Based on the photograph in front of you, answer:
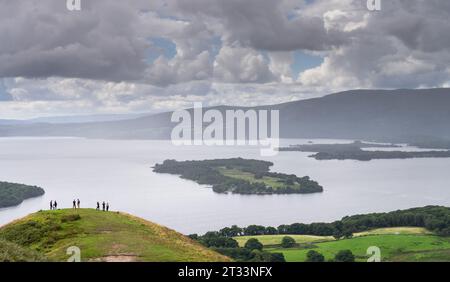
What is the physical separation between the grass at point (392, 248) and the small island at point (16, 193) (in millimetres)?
108552

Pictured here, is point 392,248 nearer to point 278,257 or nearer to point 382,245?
point 382,245

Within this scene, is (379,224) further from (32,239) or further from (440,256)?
(32,239)

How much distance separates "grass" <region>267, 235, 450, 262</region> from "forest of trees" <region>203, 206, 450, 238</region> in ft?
28.3

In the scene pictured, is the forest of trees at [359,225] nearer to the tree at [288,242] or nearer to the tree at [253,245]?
the tree at [288,242]

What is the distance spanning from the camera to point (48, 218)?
1714 inches

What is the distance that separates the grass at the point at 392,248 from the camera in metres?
92.7

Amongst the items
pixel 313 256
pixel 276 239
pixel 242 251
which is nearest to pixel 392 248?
pixel 313 256

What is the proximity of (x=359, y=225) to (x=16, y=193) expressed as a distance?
122773 mm

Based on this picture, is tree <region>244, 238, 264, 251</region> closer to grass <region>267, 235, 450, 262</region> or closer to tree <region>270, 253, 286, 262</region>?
grass <region>267, 235, 450, 262</region>

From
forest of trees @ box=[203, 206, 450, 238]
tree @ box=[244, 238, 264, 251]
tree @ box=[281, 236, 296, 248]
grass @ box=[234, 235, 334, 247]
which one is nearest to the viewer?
tree @ box=[244, 238, 264, 251]

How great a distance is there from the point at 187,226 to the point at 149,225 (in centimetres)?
9291

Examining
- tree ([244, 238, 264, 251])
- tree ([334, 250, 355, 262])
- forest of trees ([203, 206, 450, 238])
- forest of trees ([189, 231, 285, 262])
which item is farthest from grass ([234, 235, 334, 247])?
tree ([334, 250, 355, 262])

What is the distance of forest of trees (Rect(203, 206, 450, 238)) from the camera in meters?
120
